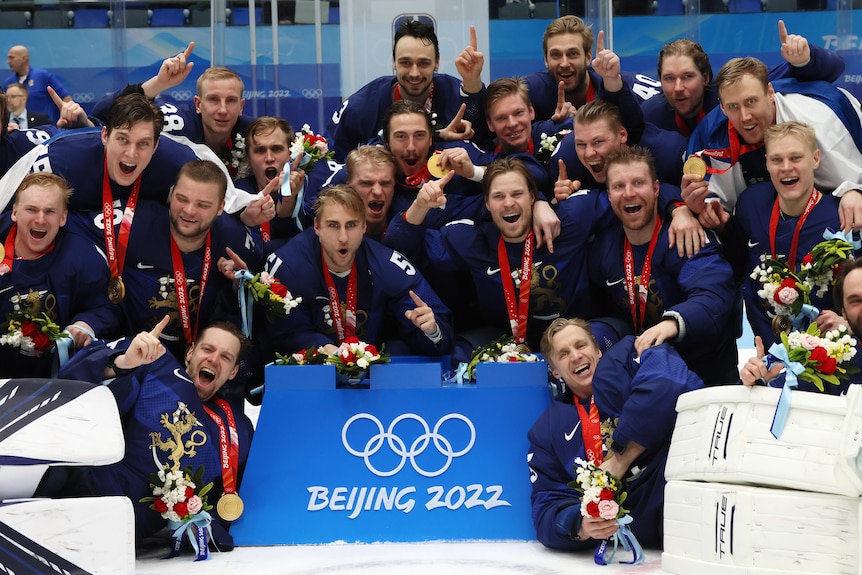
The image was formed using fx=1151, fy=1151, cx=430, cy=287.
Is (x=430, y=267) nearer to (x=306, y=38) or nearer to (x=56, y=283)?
(x=56, y=283)

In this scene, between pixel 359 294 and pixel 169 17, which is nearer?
pixel 359 294

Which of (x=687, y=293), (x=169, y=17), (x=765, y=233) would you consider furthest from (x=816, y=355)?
(x=169, y=17)

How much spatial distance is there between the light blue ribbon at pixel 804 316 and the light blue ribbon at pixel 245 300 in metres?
2.08

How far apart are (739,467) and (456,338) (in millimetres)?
1717

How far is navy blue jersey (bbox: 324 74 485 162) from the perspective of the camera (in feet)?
17.9

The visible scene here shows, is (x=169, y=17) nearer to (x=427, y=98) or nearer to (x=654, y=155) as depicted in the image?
(x=427, y=98)

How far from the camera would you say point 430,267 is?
193 inches

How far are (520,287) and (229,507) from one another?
145 centimetres

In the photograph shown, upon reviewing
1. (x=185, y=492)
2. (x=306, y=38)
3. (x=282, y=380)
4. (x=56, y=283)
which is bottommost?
(x=185, y=492)

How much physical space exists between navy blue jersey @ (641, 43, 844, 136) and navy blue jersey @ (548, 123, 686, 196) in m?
0.17

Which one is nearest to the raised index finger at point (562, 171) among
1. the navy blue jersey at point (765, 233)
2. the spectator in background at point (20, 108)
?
the navy blue jersey at point (765, 233)

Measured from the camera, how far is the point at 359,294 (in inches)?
181

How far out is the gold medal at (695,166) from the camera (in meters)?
4.56

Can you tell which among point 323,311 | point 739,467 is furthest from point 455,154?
point 739,467
